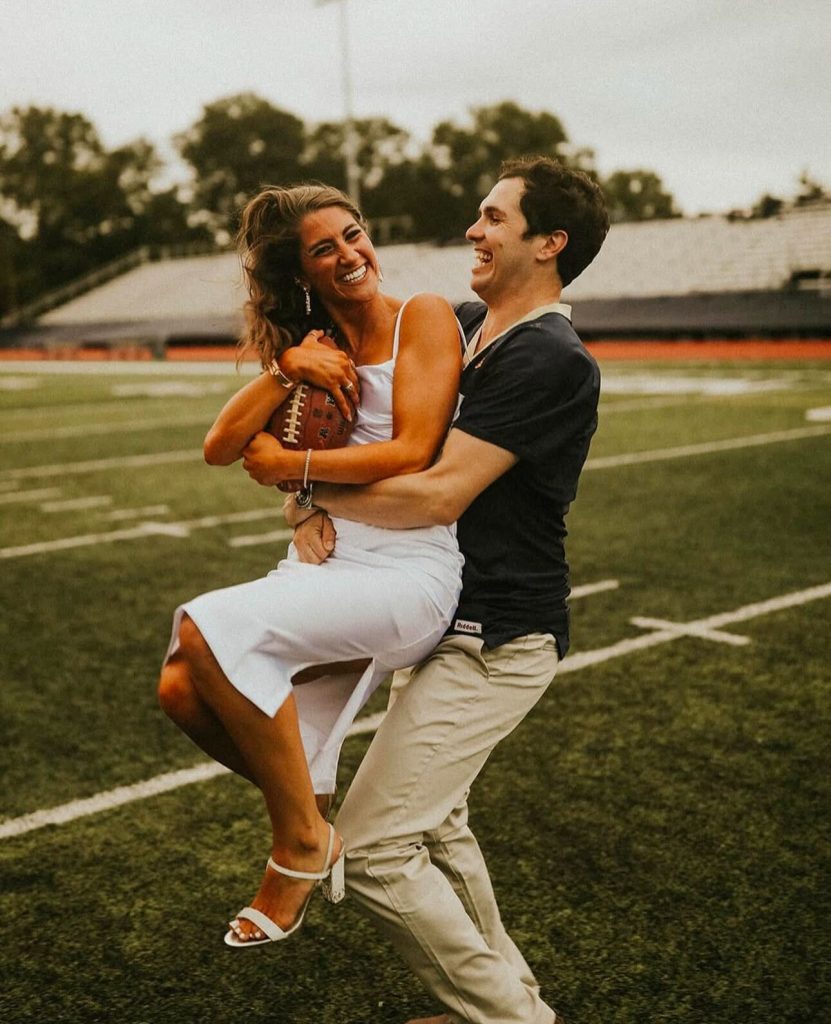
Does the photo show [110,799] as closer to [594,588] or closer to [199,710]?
[199,710]

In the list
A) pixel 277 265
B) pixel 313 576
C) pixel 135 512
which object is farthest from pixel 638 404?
pixel 313 576

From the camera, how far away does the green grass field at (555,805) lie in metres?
3.04

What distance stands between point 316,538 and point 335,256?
0.62 m

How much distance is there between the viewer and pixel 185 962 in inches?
124

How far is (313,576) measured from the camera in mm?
2363

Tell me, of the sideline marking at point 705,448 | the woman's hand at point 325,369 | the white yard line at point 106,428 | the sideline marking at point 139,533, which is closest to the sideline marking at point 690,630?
the woman's hand at point 325,369

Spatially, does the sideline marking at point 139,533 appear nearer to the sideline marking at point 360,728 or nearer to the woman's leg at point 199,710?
the sideline marking at point 360,728

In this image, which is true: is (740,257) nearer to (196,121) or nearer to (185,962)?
(185,962)

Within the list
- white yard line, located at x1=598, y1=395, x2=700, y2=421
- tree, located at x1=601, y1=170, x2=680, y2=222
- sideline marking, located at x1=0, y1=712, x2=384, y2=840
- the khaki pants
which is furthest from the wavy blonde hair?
tree, located at x1=601, y1=170, x2=680, y2=222

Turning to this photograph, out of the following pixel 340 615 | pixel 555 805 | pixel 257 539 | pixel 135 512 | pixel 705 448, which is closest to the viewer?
pixel 340 615

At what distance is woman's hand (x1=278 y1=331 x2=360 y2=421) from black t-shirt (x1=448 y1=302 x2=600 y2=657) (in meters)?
0.25

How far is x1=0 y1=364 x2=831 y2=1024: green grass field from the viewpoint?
304 cm

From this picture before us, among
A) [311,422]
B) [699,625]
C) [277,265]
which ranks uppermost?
[277,265]

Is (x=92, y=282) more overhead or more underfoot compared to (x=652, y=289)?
more overhead
